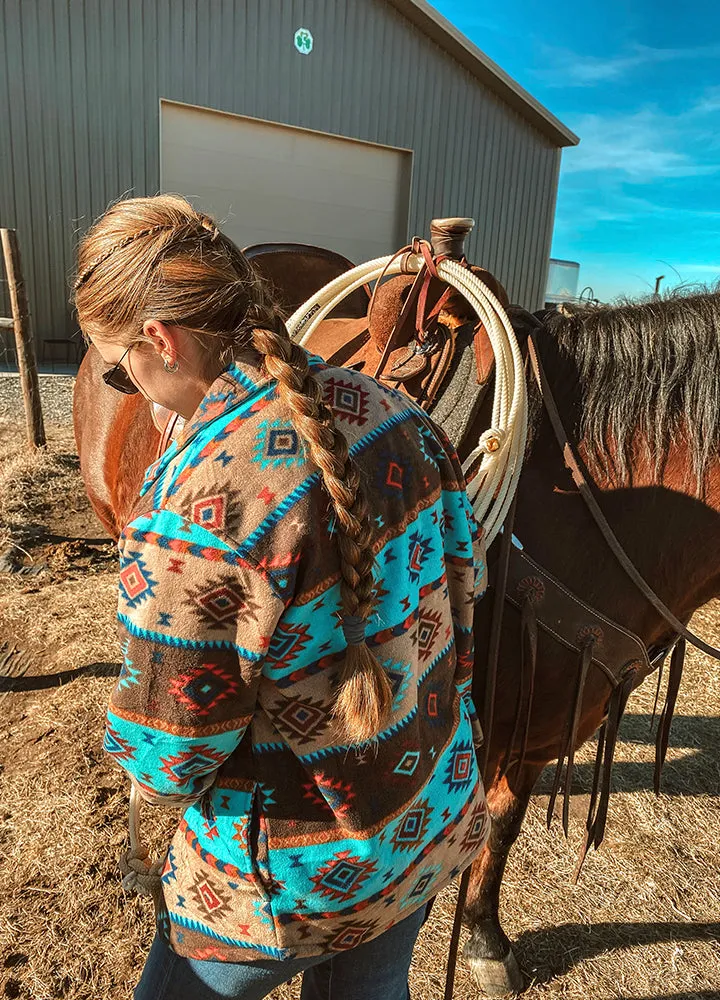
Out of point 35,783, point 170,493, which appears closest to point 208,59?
point 35,783

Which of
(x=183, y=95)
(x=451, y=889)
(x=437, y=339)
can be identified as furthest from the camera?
(x=183, y=95)

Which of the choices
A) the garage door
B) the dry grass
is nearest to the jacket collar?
the dry grass

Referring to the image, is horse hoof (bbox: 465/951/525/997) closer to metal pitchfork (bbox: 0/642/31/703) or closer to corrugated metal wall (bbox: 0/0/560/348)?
metal pitchfork (bbox: 0/642/31/703)

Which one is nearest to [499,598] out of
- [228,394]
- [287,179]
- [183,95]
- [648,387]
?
[648,387]

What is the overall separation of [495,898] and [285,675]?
1.61 meters

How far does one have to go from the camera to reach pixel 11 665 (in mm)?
3129

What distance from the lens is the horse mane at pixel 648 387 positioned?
1420mm

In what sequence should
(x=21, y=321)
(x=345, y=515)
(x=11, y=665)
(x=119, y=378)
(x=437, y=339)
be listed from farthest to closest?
(x=21, y=321) → (x=11, y=665) → (x=437, y=339) → (x=119, y=378) → (x=345, y=515)

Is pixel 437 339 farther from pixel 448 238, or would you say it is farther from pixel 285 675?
pixel 285 675

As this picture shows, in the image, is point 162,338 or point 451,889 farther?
point 451,889

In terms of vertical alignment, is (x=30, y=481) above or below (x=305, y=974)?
below

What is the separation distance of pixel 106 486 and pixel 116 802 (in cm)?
131

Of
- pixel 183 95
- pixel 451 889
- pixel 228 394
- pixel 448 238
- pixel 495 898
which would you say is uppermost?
pixel 183 95

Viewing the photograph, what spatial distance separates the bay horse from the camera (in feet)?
4.62
